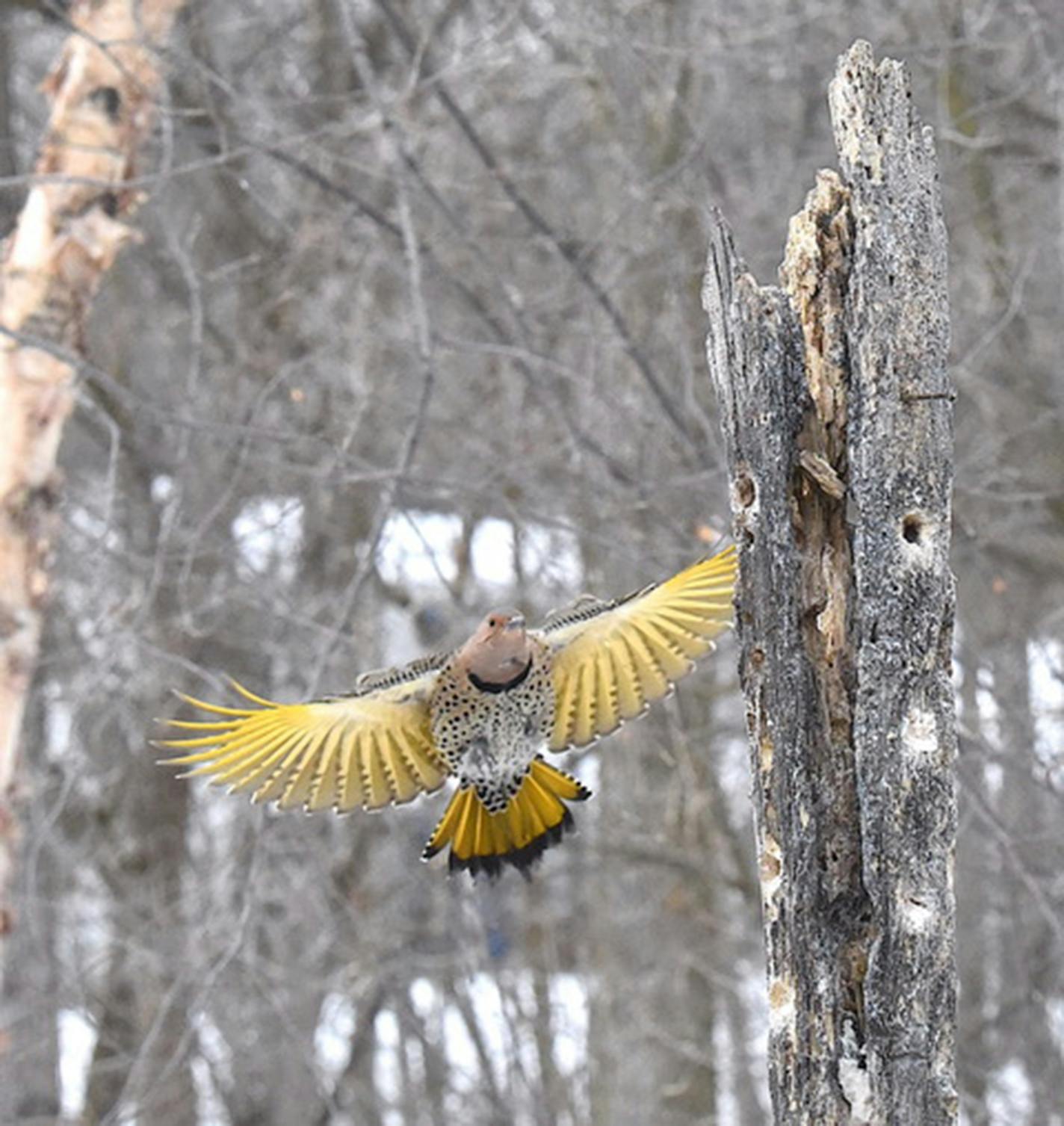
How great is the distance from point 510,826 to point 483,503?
2424 mm

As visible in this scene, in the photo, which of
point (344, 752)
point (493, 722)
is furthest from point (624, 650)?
point (344, 752)

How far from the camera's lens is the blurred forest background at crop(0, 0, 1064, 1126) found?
7.30m

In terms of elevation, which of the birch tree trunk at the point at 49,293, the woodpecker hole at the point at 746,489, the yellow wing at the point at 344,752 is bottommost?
the yellow wing at the point at 344,752

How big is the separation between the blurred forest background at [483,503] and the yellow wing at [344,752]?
5.69 feet

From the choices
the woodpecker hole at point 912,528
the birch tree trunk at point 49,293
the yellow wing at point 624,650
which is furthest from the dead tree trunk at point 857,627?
the birch tree trunk at point 49,293

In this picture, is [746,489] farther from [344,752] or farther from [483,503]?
[483,503]

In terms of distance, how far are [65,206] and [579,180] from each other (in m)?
5.18

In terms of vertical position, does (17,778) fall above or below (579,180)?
below

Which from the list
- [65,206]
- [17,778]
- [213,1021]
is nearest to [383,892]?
[213,1021]

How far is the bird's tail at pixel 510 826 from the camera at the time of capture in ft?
15.2

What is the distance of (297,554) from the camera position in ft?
32.6

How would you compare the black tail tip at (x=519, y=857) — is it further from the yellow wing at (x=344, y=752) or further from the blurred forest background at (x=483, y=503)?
the blurred forest background at (x=483, y=503)

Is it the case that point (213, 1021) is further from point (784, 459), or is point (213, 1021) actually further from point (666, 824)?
point (784, 459)

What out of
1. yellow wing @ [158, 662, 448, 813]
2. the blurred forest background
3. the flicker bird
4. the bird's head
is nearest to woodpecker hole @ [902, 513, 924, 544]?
the flicker bird
